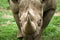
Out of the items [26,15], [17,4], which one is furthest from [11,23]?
[26,15]

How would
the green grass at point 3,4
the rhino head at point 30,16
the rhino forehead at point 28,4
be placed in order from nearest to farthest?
the rhino head at point 30,16 < the rhino forehead at point 28,4 < the green grass at point 3,4

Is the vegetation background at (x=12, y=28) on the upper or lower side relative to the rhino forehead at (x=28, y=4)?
lower

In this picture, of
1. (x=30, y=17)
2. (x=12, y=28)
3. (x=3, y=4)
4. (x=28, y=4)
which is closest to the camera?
(x=30, y=17)

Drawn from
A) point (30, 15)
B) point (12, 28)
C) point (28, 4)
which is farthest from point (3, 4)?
point (30, 15)

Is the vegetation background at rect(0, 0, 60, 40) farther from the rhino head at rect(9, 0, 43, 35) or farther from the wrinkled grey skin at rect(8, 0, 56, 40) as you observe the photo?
the rhino head at rect(9, 0, 43, 35)

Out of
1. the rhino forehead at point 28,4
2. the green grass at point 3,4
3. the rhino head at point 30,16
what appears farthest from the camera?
the green grass at point 3,4

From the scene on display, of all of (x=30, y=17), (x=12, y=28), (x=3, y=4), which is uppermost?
(x=30, y=17)

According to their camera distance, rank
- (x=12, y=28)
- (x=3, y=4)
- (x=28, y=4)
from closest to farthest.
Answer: (x=28, y=4)
(x=12, y=28)
(x=3, y=4)

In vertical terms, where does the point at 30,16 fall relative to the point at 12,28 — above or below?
above

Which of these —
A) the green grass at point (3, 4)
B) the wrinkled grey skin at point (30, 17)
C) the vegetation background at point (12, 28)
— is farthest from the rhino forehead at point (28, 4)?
the green grass at point (3, 4)

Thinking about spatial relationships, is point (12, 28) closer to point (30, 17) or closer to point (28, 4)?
point (28, 4)

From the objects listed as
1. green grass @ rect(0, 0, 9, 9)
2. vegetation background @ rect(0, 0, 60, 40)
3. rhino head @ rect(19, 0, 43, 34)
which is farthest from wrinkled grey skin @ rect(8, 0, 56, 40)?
green grass @ rect(0, 0, 9, 9)

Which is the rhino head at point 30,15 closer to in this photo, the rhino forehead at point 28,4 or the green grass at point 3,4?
the rhino forehead at point 28,4

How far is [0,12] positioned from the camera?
350 inches
